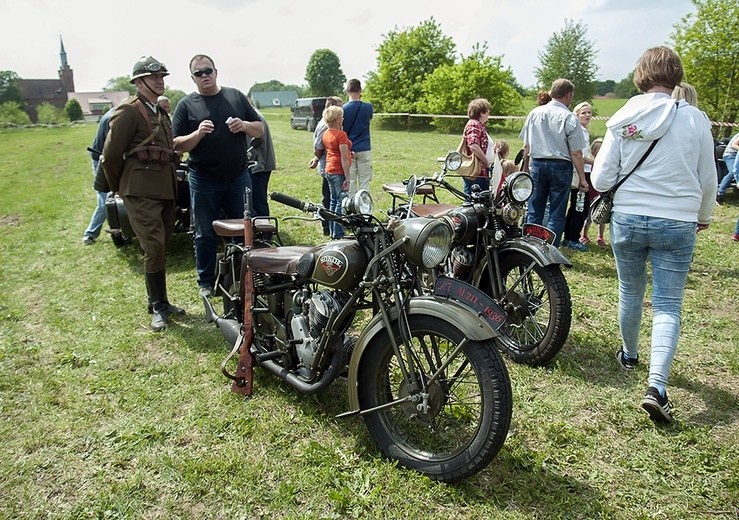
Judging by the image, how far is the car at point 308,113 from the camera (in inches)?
1138

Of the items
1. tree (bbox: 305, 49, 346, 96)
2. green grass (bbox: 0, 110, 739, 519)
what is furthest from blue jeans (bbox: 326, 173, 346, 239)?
→ tree (bbox: 305, 49, 346, 96)

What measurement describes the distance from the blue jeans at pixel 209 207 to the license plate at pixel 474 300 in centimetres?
307

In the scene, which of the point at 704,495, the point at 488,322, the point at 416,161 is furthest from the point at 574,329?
the point at 416,161

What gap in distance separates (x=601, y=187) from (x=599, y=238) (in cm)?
364

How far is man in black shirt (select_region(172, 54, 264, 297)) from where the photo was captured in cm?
443

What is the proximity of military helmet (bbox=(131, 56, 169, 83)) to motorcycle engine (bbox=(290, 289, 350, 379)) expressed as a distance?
254cm

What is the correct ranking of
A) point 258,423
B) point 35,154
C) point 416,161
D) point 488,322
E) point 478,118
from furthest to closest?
point 35,154 < point 416,161 < point 478,118 < point 258,423 < point 488,322

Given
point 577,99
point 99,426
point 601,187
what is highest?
point 577,99

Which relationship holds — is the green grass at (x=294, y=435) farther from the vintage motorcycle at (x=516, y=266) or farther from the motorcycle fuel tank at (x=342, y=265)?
the motorcycle fuel tank at (x=342, y=265)

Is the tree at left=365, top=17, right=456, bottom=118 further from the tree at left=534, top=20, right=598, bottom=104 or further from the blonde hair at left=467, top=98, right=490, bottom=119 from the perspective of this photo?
the blonde hair at left=467, top=98, right=490, bottom=119

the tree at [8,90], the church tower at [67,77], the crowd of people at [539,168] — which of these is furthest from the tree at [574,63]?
the church tower at [67,77]

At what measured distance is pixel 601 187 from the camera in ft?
10.5

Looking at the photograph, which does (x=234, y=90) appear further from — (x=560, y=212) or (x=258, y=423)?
(x=560, y=212)

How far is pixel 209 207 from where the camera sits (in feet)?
15.9
